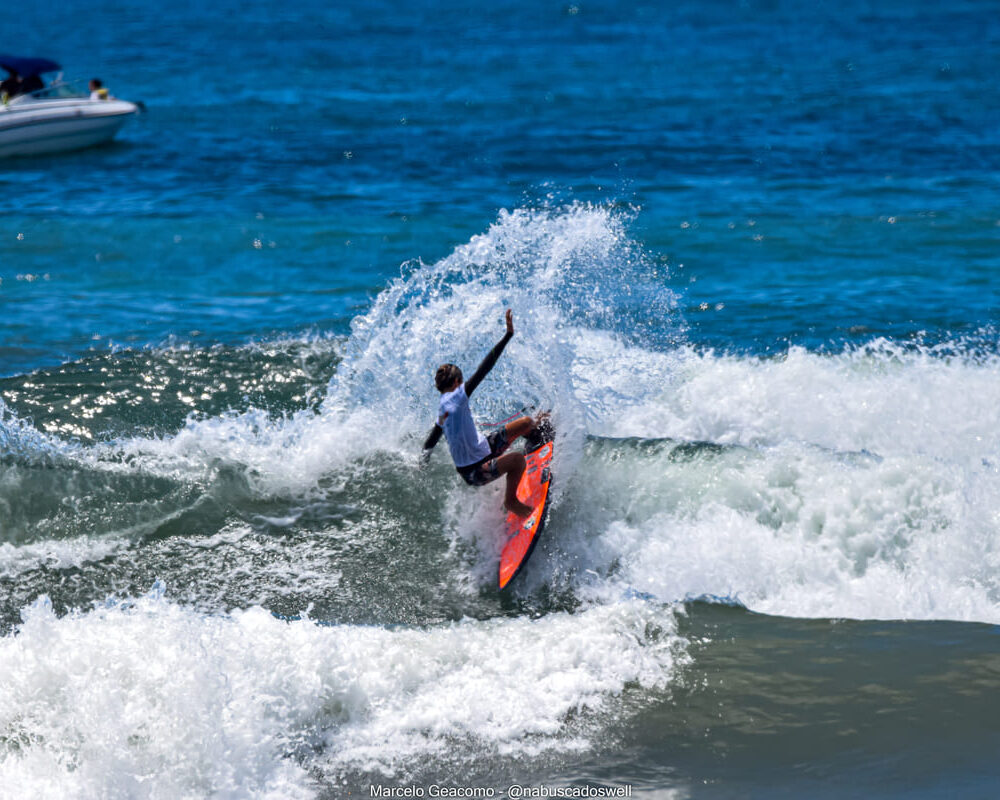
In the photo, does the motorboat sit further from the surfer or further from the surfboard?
the surfboard

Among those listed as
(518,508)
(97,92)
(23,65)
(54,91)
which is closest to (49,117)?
(23,65)

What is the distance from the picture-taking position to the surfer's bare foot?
1021cm

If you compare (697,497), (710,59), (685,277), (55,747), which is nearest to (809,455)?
(697,497)

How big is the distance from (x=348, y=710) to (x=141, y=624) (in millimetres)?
1810

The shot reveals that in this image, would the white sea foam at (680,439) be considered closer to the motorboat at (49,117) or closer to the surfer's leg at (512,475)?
the surfer's leg at (512,475)

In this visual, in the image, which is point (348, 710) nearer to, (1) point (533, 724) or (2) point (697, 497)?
(1) point (533, 724)

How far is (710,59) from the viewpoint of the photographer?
4444cm

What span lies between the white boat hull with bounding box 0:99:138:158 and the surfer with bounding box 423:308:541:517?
2297 centimetres

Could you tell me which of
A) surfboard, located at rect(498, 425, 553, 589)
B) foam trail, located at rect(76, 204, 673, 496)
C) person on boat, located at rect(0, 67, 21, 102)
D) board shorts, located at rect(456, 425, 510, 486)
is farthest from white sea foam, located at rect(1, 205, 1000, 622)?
person on boat, located at rect(0, 67, 21, 102)

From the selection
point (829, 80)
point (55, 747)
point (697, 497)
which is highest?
point (829, 80)

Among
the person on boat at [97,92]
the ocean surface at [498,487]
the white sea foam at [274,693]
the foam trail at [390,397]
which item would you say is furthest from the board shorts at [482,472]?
the person on boat at [97,92]

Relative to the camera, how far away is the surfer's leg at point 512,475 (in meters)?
10.2

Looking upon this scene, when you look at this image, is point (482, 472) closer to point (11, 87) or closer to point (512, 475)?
point (512, 475)

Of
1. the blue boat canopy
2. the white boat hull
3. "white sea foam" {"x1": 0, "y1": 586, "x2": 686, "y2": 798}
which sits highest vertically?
the blue boat canopy
